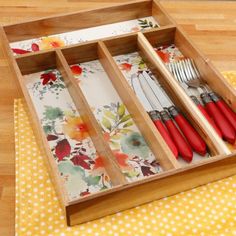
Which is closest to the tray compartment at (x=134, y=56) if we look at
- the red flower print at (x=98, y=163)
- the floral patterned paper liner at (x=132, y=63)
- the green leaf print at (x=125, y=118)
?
the floral patterned paper liner at (x=132, y=63)

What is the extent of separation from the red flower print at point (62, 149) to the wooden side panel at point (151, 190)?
0.16m

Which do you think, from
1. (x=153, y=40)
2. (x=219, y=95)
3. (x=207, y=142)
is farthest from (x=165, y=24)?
(x=207, y=142)

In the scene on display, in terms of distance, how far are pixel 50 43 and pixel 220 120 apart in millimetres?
542

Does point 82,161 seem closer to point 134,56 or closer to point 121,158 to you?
point 121,158

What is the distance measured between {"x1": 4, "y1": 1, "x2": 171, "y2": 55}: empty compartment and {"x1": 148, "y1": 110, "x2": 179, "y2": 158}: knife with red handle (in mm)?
369

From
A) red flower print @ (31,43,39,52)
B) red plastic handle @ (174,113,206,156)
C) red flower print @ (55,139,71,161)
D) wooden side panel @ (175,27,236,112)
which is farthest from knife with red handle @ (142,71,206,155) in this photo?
red flower print @ (31,43,39,52)

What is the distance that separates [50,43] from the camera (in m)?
1.27

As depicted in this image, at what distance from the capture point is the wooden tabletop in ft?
3.27

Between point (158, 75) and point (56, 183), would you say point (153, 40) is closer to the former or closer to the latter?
point (158, 75)

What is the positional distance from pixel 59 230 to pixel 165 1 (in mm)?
1066

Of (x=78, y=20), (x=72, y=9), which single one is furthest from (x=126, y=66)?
(x=72, y=9)

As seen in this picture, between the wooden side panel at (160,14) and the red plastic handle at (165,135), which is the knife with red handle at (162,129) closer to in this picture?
the red plastic handle at (165,135)

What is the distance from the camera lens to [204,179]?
0.88 meters

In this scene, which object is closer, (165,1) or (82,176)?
(82,176)
